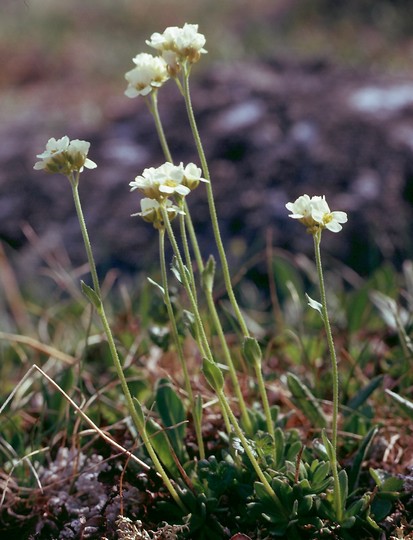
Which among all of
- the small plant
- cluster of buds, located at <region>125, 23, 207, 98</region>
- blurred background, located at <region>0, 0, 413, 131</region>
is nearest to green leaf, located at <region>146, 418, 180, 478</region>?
the small plant

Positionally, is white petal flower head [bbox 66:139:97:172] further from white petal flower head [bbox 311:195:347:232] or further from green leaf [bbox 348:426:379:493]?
green leaf [bbox 348:426:379:493]

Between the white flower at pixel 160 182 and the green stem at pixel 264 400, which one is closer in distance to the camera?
the white flower at pixel 160 182

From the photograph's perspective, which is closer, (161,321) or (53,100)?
(161,321)

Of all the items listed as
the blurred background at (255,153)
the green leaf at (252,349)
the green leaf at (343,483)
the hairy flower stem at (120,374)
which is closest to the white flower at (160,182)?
the hairy flower stem at (120,374)

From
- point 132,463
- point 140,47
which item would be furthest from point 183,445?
point 140,47

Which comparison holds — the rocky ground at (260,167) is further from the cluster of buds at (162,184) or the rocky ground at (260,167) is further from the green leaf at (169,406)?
the cluster of buds at (162,184)

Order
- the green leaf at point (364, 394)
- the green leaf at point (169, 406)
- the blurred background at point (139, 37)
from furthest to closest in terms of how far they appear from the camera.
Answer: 1. the blurred background at point (139, 37)
2. the green leaf at point (364, 394)
3. the green leaf at point (169, 406)

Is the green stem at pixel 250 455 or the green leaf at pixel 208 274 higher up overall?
the green leaf at pixel 208 274

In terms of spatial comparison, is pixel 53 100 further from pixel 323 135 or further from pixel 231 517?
pixel 231 517
